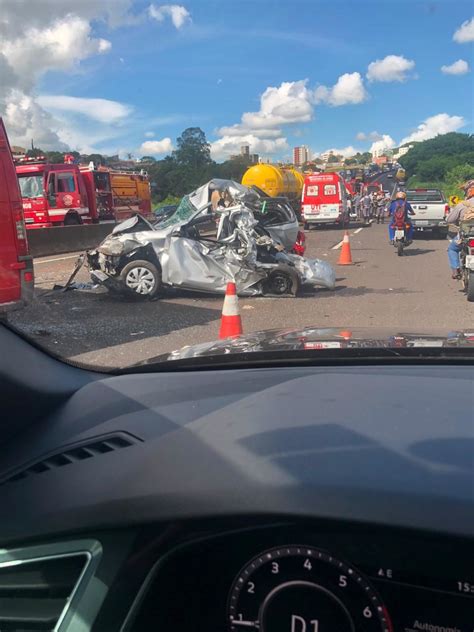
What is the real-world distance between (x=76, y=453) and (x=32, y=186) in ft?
76.9

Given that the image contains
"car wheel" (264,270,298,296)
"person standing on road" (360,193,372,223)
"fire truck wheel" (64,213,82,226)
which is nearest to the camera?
"car wheel" (264,270,298,296)

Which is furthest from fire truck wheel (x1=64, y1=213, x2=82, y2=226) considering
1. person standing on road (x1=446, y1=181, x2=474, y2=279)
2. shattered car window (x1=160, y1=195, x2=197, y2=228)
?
person standing on road (x1=446, y1=181, x2=474, y2=279)

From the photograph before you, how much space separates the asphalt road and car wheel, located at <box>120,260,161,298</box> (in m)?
0.27

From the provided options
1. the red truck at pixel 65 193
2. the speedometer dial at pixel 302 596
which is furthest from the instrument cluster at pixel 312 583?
the red truck at pixel 65 193

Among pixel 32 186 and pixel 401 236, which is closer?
pixel 401 236

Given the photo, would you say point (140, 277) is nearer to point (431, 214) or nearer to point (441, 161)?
point (431, 214)

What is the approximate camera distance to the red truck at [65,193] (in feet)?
77.0

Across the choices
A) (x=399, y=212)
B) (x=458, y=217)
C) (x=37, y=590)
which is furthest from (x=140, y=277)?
(x=399, y=212)

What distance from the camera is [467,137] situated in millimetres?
93375

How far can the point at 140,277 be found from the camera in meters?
10.5

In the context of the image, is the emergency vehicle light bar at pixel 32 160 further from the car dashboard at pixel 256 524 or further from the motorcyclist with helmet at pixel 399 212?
the car dashboard at pixel 256 524

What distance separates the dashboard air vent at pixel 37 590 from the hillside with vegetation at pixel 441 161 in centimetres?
5391

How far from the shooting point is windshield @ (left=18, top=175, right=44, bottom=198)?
23094 mm

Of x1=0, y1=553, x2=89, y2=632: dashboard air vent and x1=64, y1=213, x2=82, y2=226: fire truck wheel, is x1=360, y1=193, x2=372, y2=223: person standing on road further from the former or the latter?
x1=0, y1=553, x2=89, y2=632: dashboard air vent
